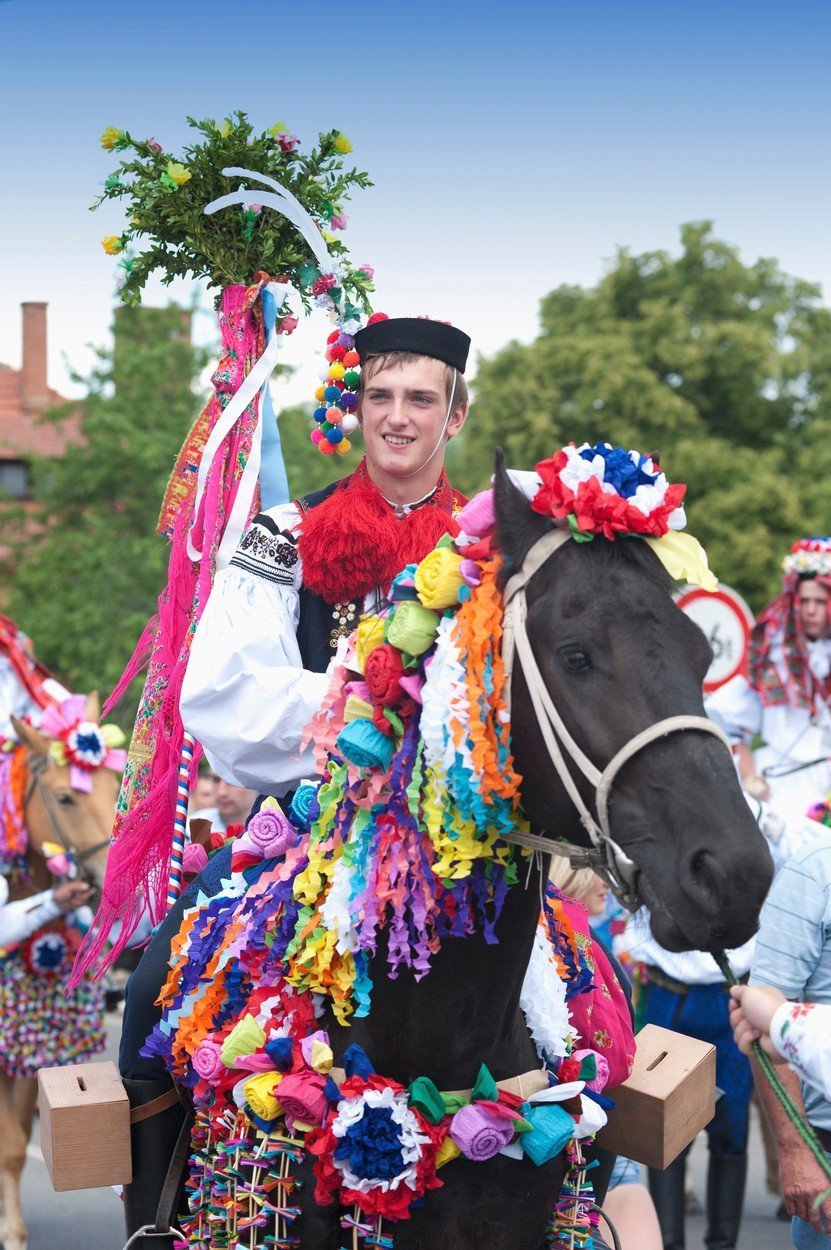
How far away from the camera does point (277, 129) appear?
14.2 feet

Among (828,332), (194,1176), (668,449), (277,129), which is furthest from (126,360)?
(194,1176)

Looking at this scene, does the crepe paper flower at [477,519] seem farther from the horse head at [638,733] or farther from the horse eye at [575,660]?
the horse eye at [575,660]

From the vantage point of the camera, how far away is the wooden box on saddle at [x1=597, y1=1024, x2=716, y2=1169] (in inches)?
151

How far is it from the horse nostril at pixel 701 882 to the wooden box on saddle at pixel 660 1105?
1548 millimetres

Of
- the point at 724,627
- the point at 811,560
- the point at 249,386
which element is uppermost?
the point at 249,386

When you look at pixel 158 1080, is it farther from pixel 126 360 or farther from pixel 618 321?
pixel 618 321

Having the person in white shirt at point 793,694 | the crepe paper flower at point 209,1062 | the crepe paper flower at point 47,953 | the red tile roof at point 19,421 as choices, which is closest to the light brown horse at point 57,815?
the crepe paper flower at point 47,953

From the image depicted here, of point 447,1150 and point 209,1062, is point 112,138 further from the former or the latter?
point 447,1150

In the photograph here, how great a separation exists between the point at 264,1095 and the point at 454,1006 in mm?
461

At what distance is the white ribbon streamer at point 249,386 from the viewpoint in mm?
4195

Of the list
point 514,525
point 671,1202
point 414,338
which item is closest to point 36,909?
point 671,1202

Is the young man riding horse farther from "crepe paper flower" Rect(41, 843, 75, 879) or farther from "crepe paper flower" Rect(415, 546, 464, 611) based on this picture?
"crepe paper flower" Rect(41, 843, 75, 879)

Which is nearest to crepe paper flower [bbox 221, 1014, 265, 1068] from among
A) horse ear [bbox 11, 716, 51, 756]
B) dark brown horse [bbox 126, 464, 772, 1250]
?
dark brown horse [bbox 126, 464, 772, 1250]

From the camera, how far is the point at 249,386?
434 cm
